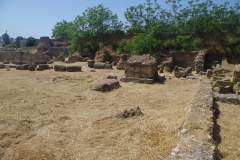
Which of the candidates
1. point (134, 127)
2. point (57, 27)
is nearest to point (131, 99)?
point (134, 127)

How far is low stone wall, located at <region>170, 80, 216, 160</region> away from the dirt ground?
329mm

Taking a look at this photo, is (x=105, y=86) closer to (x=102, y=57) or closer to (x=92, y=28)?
(x=102, y=57)

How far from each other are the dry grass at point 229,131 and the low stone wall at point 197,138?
38 centimetres

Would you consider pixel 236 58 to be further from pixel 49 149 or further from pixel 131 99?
pixel 49 149

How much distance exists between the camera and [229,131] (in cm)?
416

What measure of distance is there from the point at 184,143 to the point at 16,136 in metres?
3.30

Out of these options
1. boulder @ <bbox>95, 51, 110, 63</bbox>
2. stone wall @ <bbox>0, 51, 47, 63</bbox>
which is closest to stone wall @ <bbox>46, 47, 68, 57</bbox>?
stone wall @ <bbox>0, 51, 47, 63</bbox>

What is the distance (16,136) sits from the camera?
Result: 3.97 meters

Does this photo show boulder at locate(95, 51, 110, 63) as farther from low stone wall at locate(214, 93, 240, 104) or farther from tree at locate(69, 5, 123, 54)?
low stone wall at locate(214, 93, 240, 104)

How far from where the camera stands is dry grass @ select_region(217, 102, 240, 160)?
3.31 metres

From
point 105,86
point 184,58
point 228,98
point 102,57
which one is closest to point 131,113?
point 105,86

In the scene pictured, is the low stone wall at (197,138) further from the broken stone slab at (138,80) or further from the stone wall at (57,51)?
the stone wall at (57,51)

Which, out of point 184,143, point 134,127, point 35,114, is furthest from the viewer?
point 35,114

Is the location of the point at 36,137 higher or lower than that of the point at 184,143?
lower
